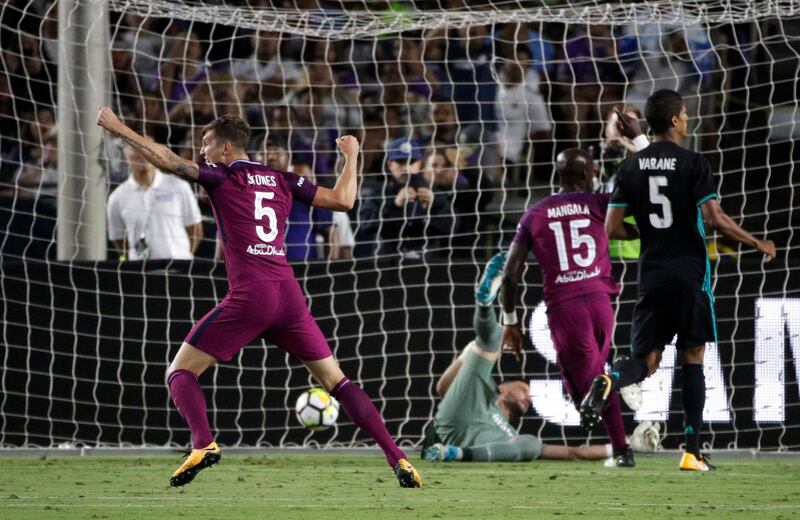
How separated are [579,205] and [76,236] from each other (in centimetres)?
411

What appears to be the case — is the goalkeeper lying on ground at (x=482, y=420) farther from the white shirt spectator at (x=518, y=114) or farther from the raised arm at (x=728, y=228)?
the white shirt spectator at (x=518, y=114)

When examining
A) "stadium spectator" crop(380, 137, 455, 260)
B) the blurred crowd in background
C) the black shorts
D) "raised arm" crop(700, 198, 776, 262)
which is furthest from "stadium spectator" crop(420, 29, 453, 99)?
"raised arm" crop(700, 198, 776, 262)

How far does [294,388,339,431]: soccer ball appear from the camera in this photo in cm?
948

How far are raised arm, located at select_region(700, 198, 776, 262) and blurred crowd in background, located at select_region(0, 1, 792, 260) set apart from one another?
3.55 metres

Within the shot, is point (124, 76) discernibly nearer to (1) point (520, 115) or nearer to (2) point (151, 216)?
(2) point (151, 216)

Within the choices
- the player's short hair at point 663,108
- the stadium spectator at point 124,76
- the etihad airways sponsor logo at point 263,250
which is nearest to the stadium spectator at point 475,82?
the stadium spectator at point 124,76

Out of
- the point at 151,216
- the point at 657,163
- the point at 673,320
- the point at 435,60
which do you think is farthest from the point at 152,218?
the point at 673,320

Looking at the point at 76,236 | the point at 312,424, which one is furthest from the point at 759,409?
the point at 76,236

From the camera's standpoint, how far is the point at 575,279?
27.0 ft

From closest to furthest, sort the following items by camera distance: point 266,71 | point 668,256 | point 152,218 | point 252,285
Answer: point 252,285
point 668,256
point 152,218
point 266,71

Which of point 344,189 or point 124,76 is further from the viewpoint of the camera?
point 124,76

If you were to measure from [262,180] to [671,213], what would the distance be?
95.8 inches

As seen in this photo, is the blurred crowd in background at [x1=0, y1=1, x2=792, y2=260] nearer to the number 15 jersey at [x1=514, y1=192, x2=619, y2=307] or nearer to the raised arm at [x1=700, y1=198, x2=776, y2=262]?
the number 15 jersey at [x1=514, y1=192, x2=619, y2=307]

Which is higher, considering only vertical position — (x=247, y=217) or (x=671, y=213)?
(x=671, y=213)
